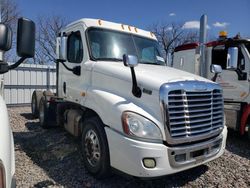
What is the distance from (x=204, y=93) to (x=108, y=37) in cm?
203

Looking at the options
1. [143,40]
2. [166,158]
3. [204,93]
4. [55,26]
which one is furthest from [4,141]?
[55,26]

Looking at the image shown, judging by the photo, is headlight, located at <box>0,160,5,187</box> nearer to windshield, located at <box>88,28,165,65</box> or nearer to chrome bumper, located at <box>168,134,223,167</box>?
chrome bumper, located at <box>168,134,223,167</box>

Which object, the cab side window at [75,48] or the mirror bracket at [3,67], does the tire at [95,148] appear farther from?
the mirror bracket at [3,67]

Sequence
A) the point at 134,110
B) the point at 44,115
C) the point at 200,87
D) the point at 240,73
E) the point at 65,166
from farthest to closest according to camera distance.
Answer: the point at 44,115 < the point at 240,73 < the point at 65,166 < the point at 200,87 < the point at 134,110

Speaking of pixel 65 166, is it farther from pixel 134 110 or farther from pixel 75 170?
pixel 134 110

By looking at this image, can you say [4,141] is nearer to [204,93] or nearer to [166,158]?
[166,158]

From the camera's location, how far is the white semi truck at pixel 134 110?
3.31m

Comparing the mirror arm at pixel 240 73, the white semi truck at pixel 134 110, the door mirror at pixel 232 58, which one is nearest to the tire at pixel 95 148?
the white semi truck at pixel 134 110

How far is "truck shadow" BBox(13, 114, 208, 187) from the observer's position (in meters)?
4.03

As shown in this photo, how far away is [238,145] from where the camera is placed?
21.8ft

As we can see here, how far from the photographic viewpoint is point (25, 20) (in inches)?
92.6

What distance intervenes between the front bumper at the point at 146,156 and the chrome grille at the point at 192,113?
217 mm

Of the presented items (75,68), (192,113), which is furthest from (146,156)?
(75,68)

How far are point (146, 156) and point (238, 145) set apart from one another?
4.34 metres
